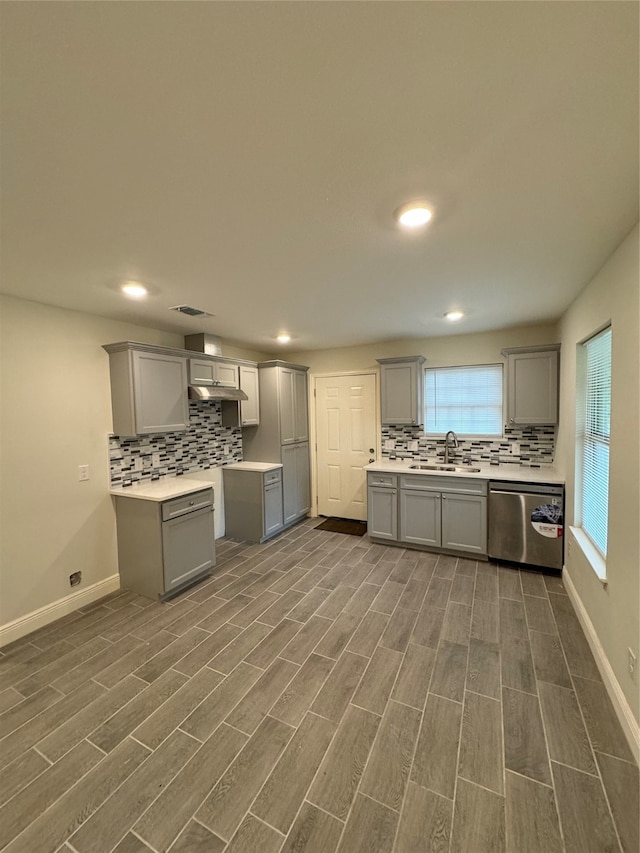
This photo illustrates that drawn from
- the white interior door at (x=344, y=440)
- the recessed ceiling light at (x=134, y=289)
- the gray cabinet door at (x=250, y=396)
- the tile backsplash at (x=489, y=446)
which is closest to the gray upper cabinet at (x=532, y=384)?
the tile backsplash at (x=489, y=446)

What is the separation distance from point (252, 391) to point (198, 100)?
356 cm

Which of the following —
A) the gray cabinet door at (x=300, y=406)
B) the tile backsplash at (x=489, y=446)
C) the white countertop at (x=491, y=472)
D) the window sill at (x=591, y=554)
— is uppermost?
the gray cabinet door at (x=300, y=406)

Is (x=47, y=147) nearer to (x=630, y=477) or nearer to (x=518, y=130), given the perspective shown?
(x=518, y=130)

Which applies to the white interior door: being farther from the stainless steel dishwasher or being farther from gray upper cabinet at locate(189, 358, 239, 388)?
the stainless steel dishwasher

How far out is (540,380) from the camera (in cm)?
355

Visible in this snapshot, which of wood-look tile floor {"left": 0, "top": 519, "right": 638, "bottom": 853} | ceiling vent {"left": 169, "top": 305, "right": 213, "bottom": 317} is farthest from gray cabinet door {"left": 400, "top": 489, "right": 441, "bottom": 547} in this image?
ceiling vent {"left": 169, "top": 305, "right": 213, "bottom": 317}

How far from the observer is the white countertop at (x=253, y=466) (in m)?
4.21

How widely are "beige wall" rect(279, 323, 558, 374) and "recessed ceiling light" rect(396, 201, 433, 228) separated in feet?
9.19

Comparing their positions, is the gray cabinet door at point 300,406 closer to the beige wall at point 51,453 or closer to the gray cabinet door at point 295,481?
the gray cabinet door at point 295,481

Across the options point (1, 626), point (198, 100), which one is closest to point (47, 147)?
point (198, 100)

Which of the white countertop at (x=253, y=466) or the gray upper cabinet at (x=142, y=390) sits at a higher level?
the gray upper cabinet at (x=142, y=390)

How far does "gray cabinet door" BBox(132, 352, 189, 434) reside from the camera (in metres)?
3.09

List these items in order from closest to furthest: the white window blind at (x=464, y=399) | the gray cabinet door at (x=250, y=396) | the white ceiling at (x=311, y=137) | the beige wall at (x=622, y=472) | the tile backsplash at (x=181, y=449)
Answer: the white ceiling at (x=311, y=137) → the beige wall at (x=622, y=472) → the tile backsplash at (x=181, y=449) → the white window blind at (x=464, y=399) → the gray cabinet door at (x=250, y=396)

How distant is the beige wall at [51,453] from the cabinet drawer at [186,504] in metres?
0.67
